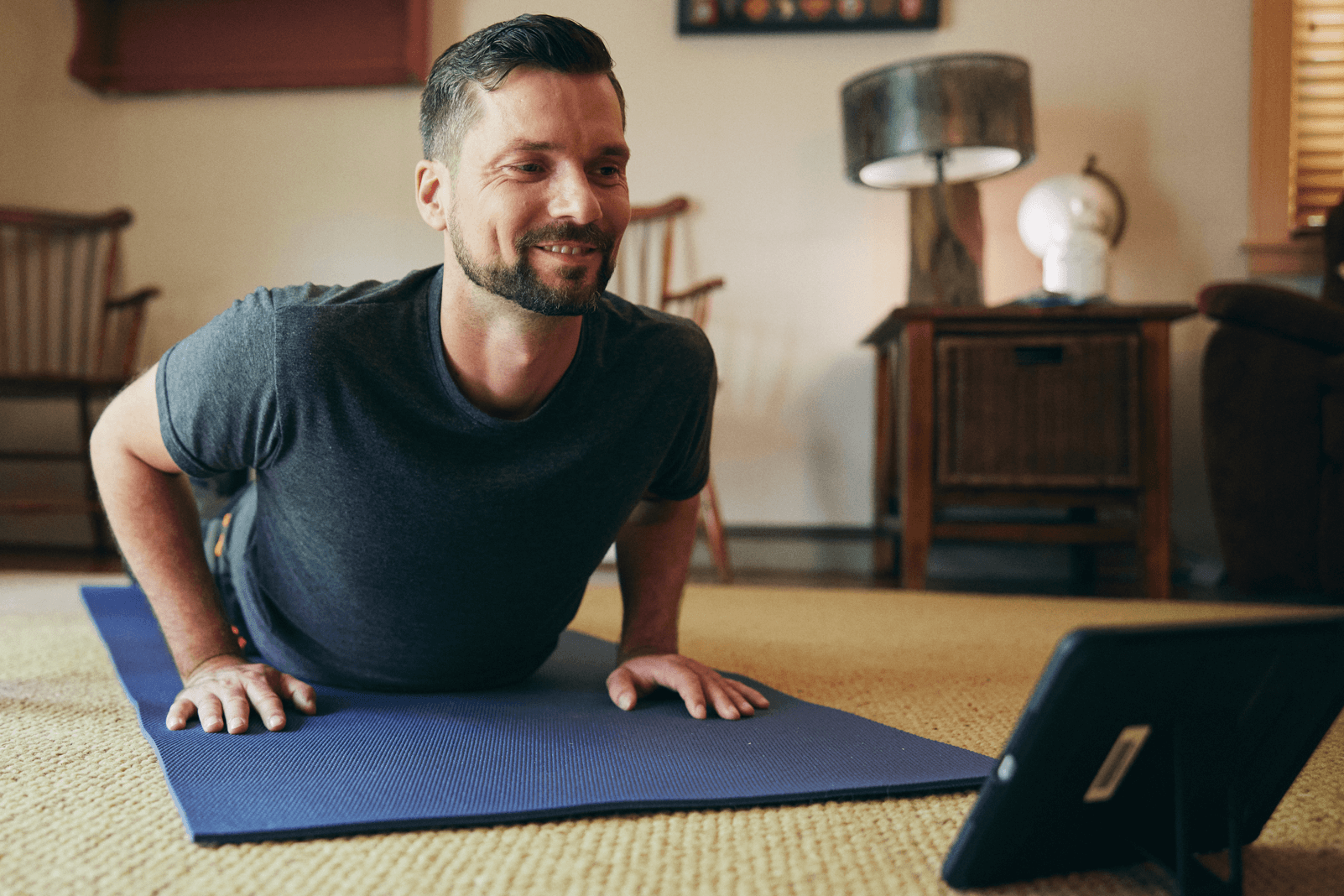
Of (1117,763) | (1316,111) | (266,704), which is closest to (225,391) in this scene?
(266,704)

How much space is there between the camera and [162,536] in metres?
0.88

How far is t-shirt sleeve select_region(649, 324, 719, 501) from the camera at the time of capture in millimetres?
943

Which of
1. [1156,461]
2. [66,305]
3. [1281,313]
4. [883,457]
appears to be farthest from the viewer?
[66,305]

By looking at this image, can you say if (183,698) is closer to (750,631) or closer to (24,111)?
(750,631)

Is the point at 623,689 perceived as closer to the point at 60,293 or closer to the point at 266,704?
the point at 266,704

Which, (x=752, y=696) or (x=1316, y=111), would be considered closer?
(x=752, y=696)

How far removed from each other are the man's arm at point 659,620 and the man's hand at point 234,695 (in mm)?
291

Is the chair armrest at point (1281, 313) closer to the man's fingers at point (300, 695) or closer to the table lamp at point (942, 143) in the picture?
the table lamp at point (942, 143)

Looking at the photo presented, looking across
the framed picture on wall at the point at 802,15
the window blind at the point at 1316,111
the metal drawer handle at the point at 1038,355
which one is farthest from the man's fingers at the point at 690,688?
the window blind at the point at 1316,111

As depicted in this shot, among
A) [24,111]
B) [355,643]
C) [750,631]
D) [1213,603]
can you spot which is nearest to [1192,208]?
[1213,603]

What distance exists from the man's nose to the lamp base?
158cm

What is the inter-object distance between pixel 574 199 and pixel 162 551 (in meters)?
0.52

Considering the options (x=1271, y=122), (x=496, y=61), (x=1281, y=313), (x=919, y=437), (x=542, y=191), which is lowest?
(x=919, y=437)

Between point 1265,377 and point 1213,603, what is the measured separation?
45 cm
